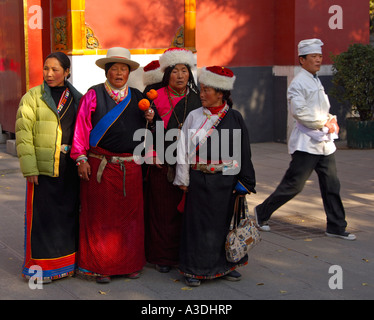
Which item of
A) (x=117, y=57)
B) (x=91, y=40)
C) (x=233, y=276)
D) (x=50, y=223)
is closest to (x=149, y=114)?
(x=117, y=57)

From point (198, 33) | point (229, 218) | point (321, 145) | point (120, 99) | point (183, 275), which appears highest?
point (198, 33)

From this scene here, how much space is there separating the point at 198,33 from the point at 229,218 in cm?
718

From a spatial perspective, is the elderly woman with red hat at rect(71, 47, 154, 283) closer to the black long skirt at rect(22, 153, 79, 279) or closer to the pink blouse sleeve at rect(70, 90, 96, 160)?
the pink blouse sleeve at rect(70, 90, 96, 160)

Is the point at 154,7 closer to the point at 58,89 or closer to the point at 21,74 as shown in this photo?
the point at 21,74

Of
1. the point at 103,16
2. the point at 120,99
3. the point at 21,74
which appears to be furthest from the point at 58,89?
the point at 21,74

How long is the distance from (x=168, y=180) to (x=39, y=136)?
1.14m

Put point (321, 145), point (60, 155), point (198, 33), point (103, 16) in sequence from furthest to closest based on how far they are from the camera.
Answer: point (198, 33)
point (103, 16)
point (321, 145)
point (60, 155)

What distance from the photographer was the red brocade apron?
218 inches

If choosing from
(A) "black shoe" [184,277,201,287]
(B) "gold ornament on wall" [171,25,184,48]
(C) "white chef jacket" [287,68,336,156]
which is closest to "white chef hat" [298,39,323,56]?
(C) "white chef jacket" [287,68,336,156]

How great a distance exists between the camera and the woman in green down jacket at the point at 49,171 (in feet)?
17.9

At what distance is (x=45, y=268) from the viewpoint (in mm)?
5527

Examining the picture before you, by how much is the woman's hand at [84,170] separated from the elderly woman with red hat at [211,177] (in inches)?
27.6

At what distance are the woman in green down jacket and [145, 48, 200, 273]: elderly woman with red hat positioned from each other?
0.68 m

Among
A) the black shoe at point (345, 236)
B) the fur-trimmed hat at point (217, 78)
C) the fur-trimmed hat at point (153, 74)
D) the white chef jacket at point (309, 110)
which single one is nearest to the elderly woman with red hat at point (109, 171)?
the fur-trimmed hat at point (217, 78)
